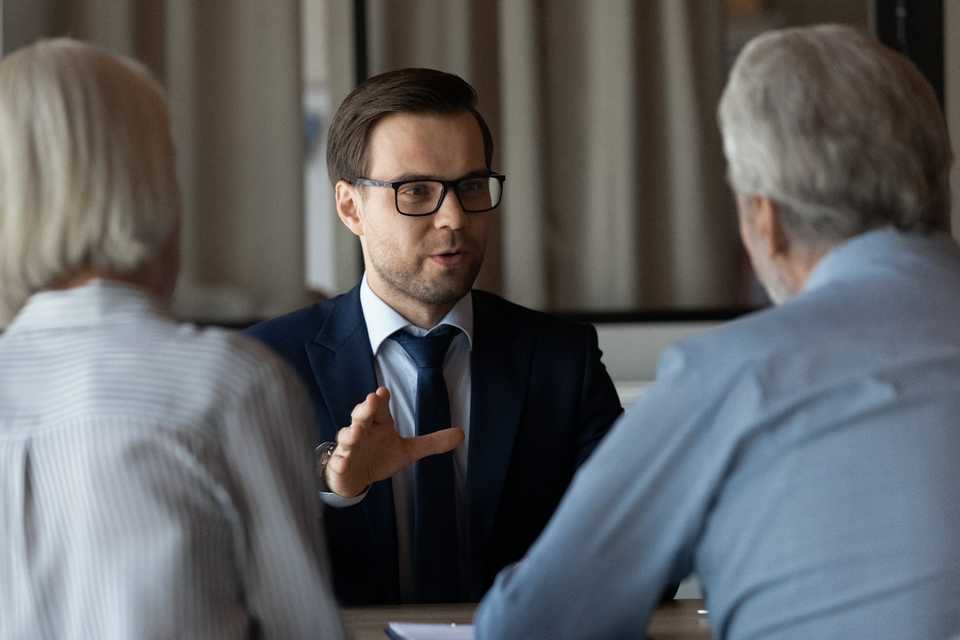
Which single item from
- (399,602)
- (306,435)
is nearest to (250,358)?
(306,435)

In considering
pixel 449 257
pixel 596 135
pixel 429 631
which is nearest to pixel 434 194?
pixel 449 257

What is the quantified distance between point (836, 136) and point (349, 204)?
1413 millimetres

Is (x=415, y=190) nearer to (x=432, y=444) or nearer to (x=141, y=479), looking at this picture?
(x=432, y=444)

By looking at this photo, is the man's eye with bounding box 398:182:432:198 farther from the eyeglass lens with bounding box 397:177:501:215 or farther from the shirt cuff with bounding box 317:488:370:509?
the shirt cuff with bounding box 317:488:370:509

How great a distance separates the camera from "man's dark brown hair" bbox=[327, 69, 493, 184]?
2.57 meters

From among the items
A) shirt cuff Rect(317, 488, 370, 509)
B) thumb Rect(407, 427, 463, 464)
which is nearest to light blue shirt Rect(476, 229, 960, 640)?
thumb Rect(407, 427, 463, 464)

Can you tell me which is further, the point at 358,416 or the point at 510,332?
the point at 510,332

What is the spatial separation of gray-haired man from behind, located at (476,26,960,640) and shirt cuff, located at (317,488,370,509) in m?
0.69

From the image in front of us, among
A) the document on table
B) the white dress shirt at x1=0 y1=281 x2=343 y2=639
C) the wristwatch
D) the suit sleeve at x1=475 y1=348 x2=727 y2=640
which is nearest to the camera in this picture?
the white dress shirt at x1=0 y1=281 x2=343 y2=639

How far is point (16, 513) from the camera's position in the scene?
4.21ft

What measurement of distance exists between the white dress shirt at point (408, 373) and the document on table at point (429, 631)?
1.60 ft

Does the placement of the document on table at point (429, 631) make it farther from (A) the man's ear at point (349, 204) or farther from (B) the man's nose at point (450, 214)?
(A) the man's ear at point (349, 204)

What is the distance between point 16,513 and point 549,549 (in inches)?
22.7

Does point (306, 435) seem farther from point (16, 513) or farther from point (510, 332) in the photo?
point (510, 332)
